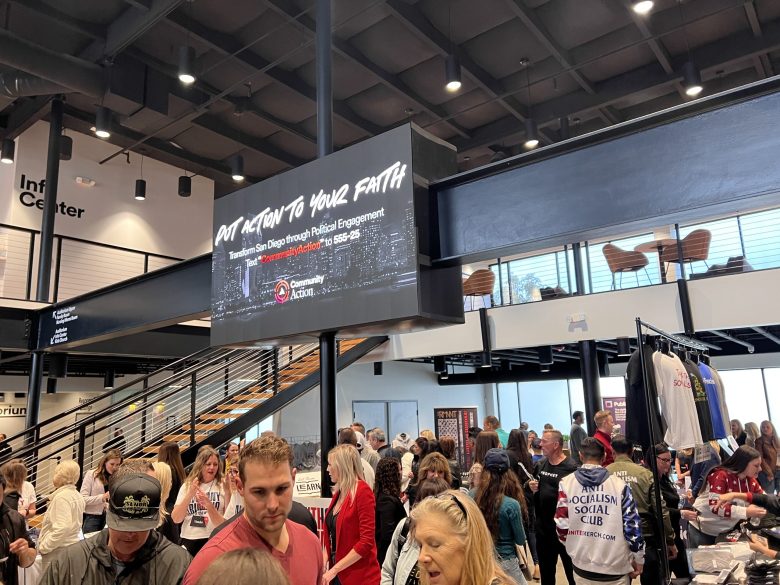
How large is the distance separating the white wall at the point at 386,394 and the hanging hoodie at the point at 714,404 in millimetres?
7528

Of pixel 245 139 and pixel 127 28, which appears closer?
pixel 127 28

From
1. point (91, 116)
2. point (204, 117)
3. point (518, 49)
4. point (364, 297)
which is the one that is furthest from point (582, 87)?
point (91, 116)

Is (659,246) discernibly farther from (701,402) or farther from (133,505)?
(133,505)

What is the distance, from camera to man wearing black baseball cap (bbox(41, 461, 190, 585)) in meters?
1.96

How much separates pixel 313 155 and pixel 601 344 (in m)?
7.51

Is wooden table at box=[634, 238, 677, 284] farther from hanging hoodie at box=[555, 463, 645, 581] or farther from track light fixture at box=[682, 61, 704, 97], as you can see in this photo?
hanging hoodie at box=[555, 463, 645, 581]

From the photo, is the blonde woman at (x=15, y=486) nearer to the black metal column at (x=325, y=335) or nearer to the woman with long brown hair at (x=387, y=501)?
the black metal column at (x=325, y=335)

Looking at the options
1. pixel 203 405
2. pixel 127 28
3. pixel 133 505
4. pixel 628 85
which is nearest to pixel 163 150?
pixel 127 28

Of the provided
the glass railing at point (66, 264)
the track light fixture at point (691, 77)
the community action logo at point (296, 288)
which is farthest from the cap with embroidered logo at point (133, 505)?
the track light fixture at point (691, 77)

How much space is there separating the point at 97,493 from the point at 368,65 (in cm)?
714

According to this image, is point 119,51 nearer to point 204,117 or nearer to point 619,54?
point 204,117

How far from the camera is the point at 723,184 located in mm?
3389

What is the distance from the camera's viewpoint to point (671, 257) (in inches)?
363

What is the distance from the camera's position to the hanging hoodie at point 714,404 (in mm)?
5746
